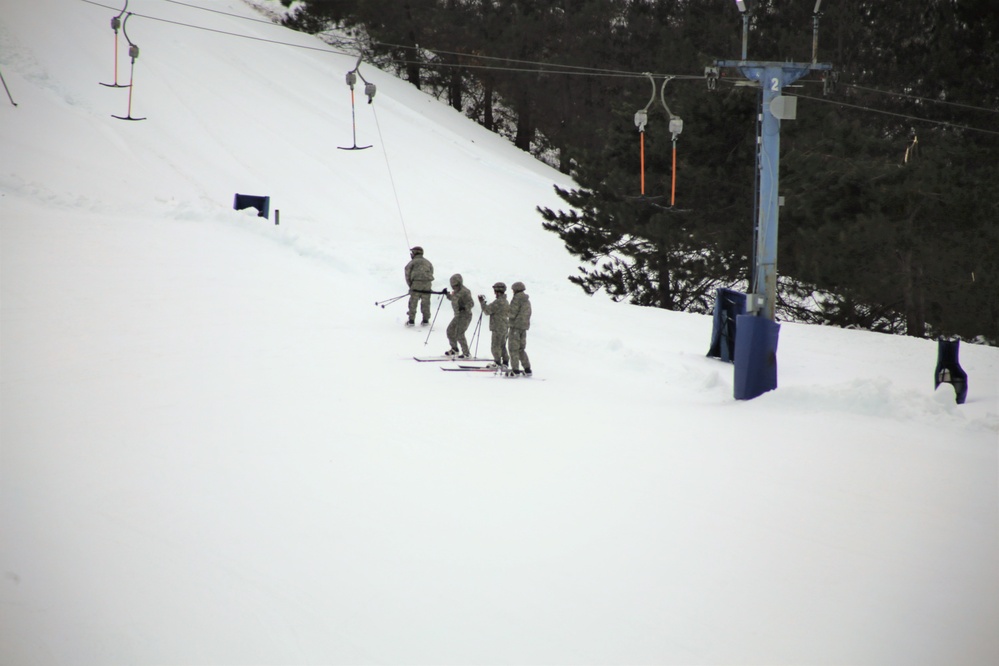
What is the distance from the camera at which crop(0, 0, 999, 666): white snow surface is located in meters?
6.54

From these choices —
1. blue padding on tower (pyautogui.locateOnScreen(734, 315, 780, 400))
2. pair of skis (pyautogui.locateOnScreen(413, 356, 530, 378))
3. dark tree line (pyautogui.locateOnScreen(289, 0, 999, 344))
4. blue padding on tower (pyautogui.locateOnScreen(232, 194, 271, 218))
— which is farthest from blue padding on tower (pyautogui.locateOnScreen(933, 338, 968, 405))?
blue padding on tower (pyautogui.locateOnScreen(232, 194, 271, 218))

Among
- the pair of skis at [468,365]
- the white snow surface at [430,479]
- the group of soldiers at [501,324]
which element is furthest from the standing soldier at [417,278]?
the pair of skis at [468,365]

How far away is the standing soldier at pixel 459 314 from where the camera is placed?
49.3ft

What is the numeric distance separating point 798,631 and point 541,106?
42062 mm

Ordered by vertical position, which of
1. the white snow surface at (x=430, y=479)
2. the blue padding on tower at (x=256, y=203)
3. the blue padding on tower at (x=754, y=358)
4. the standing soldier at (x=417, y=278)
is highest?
the blue padding on tower at (x=256, y=203)

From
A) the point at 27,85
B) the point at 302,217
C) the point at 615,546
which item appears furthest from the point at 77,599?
the point at 27,85

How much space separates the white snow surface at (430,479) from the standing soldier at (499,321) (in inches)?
24.7

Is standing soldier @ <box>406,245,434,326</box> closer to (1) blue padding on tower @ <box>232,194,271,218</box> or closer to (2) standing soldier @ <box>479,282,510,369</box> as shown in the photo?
(2) standing soldier @ <box>479,282,510,369</box>

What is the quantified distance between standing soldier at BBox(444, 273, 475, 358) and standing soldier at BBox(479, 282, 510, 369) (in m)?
0.58

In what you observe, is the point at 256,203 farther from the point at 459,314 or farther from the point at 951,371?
the point at 951,371

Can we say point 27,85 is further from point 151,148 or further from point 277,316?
point 277,316

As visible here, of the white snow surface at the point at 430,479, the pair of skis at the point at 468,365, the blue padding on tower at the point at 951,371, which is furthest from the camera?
the pair of skis at the point at 468,365

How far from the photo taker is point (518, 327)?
14.1 meters

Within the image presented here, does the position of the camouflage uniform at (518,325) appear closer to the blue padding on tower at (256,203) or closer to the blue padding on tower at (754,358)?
the blue padding on tower at (754,358)
